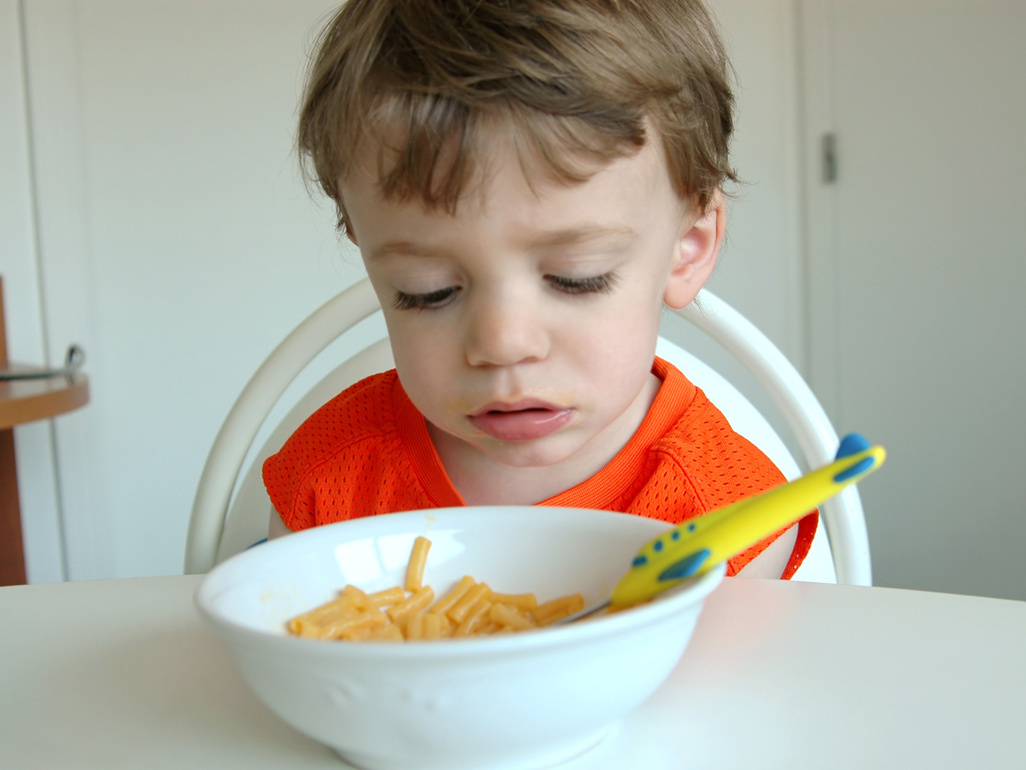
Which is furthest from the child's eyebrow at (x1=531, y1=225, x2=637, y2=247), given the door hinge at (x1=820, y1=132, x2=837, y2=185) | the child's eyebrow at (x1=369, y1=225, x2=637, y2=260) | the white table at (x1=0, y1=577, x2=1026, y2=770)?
the door hinge at (x1=820, y1=132, x2=837, y2=185)

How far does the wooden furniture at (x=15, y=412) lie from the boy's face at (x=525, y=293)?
757mm

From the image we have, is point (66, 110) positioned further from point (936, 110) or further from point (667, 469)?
point (936, 110)

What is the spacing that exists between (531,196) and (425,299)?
95mm

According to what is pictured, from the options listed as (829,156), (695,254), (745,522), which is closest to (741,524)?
(745,522)

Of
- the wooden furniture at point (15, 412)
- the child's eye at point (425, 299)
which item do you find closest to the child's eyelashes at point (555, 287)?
the child's eye at point (425, 299)

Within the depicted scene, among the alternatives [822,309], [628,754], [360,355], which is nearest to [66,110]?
[360,355]

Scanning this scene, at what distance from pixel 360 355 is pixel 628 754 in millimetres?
673

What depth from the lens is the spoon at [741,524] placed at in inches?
11.2

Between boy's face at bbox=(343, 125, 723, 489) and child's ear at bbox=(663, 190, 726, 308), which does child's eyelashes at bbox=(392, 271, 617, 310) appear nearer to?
boy's face at bbox=(343, 125, 723, 489)

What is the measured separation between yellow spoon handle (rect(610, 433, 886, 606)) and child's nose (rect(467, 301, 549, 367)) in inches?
8.1

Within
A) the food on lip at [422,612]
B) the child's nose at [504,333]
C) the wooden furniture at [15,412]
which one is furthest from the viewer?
the wooden furniture at [15,412]

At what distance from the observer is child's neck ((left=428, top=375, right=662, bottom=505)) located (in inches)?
29.0

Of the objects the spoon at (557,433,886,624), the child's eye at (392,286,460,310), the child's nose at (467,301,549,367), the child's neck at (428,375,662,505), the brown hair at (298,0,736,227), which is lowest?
the child's neck at (428,375,662,505)

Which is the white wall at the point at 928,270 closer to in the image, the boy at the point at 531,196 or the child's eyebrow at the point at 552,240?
the boy at the point at 531,196
